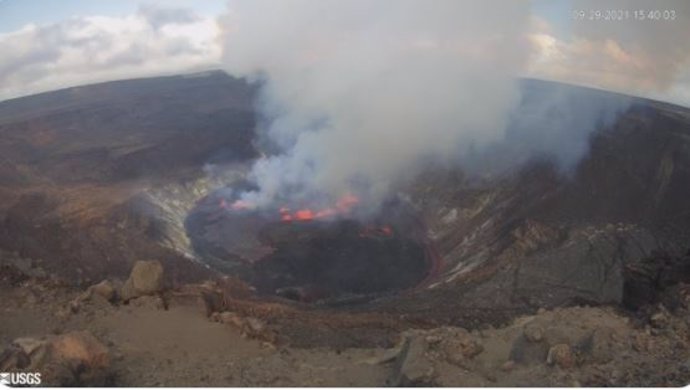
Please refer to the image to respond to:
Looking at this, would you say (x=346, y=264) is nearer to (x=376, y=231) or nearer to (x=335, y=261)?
(x=335, y=261)

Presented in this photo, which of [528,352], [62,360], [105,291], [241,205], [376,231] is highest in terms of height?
→ [105,291]

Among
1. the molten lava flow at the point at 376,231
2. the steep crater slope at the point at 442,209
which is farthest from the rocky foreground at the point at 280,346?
the molten lava flow at the point at 376,231

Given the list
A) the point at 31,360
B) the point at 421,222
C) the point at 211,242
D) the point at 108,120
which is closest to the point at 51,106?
the point at 108,120

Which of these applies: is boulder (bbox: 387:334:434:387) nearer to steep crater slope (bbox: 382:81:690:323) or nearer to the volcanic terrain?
the volcanic terrain

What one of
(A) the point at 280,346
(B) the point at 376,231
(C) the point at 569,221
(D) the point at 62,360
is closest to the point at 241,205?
(B) the point at 376,231

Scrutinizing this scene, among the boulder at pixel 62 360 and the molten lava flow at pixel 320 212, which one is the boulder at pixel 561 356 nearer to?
the boulder at pixel 62 360
